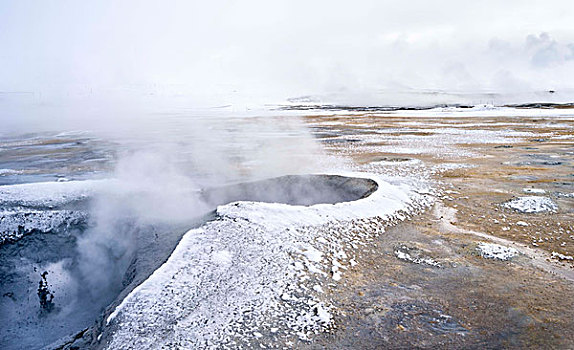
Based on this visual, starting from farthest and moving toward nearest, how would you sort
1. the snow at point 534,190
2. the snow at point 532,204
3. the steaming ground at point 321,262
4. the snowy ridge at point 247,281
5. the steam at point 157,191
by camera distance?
the snow at point 534,190 < the snow at point 532,204 < the steam at point 157,191 < the steaming ground at point 321,262 < the snowy ridge at point 247,281

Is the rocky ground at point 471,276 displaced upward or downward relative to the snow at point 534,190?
upward

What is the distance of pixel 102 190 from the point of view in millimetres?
10555

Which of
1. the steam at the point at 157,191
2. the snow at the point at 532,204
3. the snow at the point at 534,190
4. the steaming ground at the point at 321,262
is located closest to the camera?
the steaming ground at the point at 321,262

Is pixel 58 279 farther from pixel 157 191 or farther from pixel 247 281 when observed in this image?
pixel 247 281

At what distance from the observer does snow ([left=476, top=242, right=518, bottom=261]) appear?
250 inches

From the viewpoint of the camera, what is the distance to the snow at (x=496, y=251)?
20.8ft

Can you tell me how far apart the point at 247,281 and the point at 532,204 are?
7018 mm

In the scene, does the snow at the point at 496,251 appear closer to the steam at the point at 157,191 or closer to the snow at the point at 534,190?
the snow at the point at 534,190

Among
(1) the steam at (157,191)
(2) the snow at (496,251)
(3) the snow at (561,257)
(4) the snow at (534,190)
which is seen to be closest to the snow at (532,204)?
(4) the snow at (534,190)

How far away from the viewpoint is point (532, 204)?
29.3ft

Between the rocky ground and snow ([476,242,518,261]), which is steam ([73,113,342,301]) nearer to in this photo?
the rocky ground

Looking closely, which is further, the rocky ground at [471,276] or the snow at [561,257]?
the snow at [561,257]

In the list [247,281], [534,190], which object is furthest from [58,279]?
[534,190]

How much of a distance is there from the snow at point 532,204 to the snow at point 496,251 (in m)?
2.54
